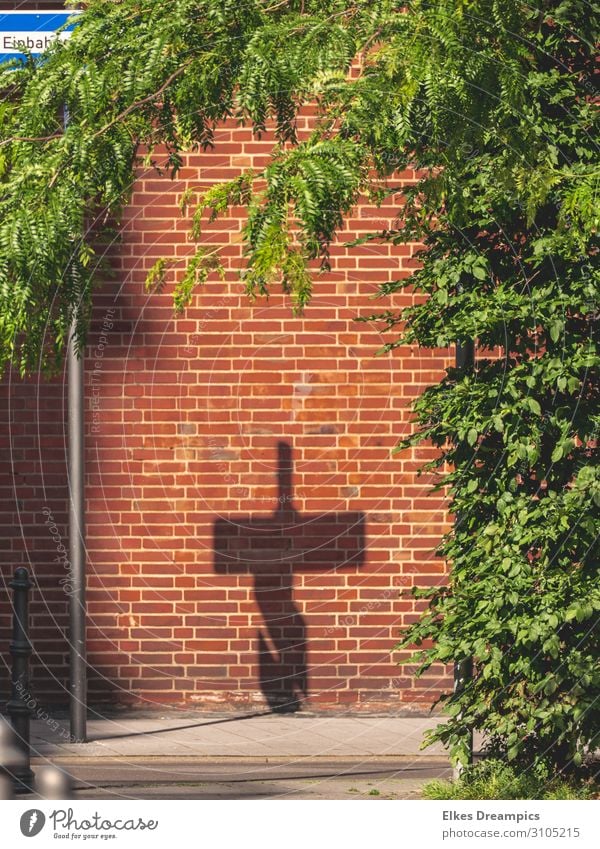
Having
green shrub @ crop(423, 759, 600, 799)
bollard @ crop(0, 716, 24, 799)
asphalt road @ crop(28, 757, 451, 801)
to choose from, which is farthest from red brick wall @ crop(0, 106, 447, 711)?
green shrub @ crop(423, 759, 600, 799)

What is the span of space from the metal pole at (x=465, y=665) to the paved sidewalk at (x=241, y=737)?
1553mm

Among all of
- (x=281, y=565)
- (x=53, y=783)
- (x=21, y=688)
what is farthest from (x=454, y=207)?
(x=281, y=565)

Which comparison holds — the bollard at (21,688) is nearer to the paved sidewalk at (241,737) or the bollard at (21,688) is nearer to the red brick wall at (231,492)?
the paved sidewalk at (241,737)

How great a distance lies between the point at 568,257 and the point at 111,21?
7.14 ft

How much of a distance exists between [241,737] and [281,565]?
4.00 ft

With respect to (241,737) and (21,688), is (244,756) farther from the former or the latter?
(21,688)

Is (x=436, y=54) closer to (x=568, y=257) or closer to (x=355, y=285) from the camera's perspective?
(x=568, y=257)

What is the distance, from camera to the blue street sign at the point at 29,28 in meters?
7.28

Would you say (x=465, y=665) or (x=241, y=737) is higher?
(x=465, y=665)

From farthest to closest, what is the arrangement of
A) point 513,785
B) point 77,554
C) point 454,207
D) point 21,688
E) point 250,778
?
point 77,554 < point 250,778 < point 21,688 < point 513,785 < point 454,207

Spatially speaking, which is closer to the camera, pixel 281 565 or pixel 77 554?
pixel 77 554

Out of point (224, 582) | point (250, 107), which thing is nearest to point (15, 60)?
point (250, 107)

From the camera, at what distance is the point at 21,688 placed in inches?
257

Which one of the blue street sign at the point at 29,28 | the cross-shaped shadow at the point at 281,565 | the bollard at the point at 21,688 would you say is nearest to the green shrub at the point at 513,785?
the bollard at the point at 21,688
